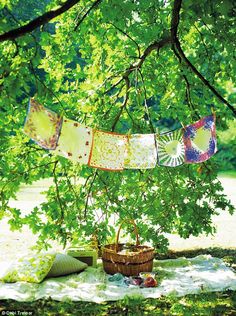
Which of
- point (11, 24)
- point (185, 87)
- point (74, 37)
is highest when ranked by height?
point (74, 37)

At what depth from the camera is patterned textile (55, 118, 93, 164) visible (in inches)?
147

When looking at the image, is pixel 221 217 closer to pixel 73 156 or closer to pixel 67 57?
pixel 67 57

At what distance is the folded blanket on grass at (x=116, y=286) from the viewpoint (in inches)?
155

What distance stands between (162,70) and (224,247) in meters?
2.24

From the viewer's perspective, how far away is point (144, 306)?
12.1 ft

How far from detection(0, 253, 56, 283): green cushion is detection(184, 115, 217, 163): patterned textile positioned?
154 centimetres

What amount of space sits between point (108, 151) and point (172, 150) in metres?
0.52

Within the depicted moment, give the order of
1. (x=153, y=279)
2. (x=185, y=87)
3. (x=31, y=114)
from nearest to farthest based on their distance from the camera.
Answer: (x=31, y=114) → (x=153, y=279) → (x=185, y=87)

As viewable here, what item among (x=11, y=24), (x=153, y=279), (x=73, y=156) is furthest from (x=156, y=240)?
(x=11, y=24)

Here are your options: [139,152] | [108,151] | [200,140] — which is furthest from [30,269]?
[200,140]

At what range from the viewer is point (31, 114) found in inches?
136

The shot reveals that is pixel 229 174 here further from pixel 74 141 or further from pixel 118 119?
pixel 74 141

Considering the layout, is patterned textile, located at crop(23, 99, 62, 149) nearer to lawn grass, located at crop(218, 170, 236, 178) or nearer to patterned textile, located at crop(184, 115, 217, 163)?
patterned textile, located at crop(184, 115, 217, 163)

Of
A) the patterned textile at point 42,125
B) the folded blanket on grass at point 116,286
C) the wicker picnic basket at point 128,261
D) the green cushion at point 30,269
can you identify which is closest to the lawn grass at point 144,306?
the folded blanket on grass at point 116,286
